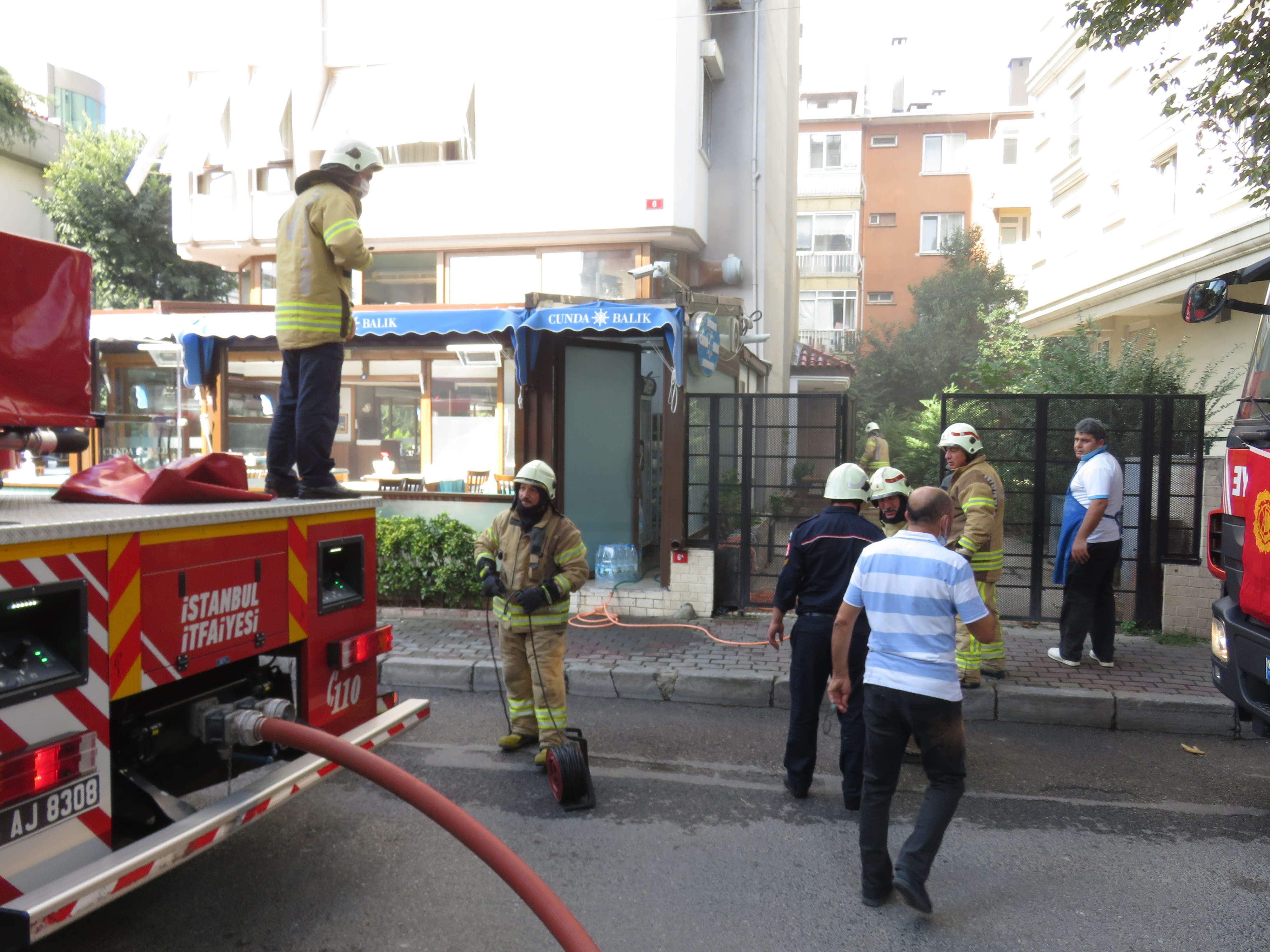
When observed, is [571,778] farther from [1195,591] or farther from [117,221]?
[117,221]

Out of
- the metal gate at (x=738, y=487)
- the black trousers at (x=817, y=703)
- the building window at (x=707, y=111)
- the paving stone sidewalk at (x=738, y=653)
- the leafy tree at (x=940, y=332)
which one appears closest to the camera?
the black trousers at (x=817, y=703)

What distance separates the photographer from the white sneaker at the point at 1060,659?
7.17m

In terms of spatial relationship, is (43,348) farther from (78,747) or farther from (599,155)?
(599,155)

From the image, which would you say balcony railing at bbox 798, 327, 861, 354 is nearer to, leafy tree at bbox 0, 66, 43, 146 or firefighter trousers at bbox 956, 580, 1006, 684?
leafy tree at bbox 0, 66, 43, 146

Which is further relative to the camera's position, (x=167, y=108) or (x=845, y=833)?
(x=167, y=108)

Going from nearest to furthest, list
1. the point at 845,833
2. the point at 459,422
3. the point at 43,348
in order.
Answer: the point at 43,348 < the point at 845,833 < the point at 459,422

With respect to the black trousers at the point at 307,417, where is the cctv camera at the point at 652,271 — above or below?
above

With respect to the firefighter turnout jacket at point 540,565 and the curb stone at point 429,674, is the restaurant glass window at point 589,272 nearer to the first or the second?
the curb stone at point 429,674

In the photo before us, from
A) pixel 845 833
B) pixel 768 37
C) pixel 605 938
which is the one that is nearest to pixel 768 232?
pixel 768 37

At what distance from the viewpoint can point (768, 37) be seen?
15398 mm

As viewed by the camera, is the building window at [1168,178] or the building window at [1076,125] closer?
the building window at [1168,178]

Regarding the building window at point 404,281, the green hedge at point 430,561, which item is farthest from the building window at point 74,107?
the green hedge at point 430,561

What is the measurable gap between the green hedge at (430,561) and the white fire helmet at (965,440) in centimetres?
493

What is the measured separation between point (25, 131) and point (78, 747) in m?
18.7
